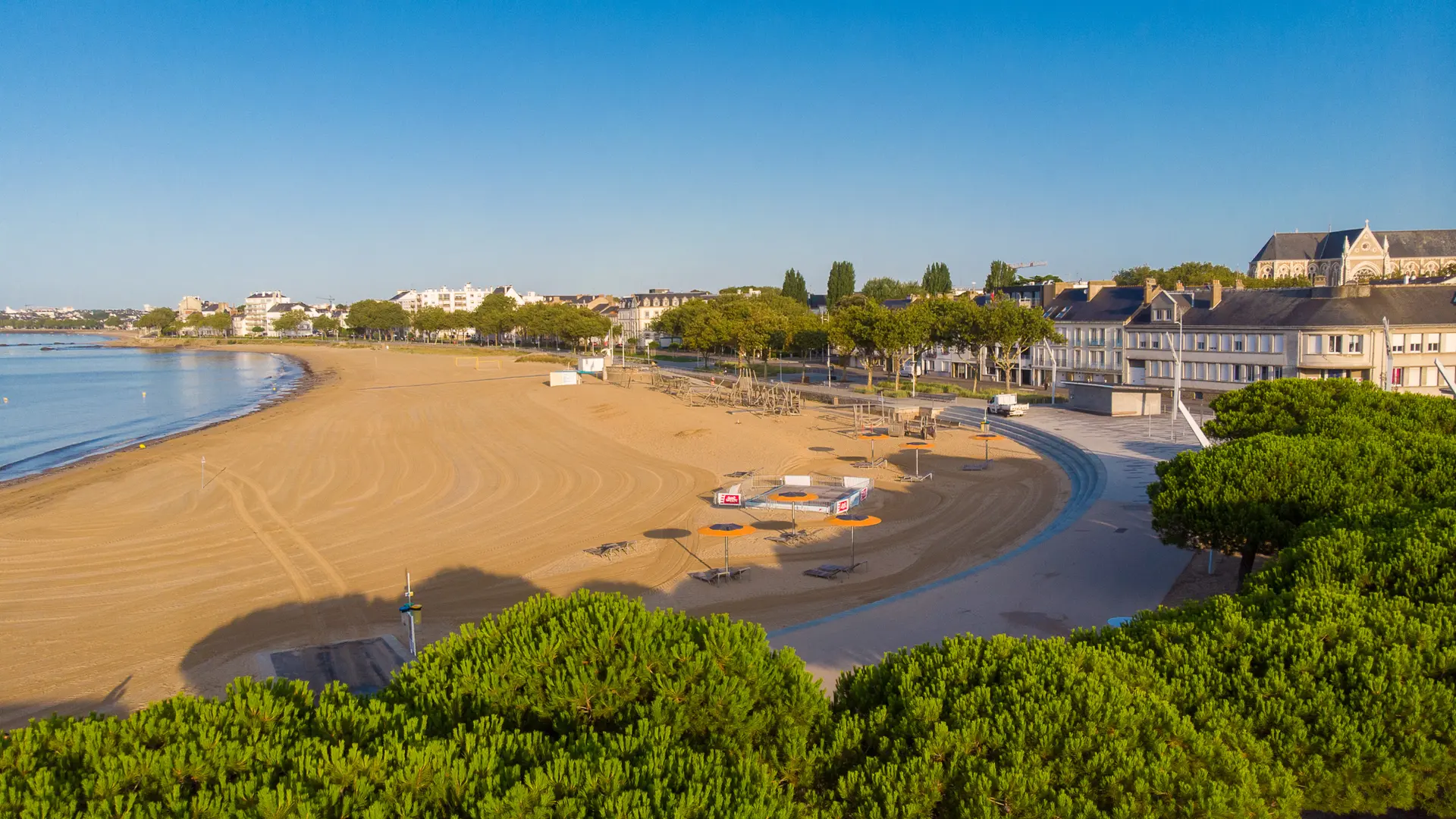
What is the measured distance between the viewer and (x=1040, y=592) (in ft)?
53.8

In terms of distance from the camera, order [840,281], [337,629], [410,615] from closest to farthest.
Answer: [410,615] → [337,629] → [840,281]

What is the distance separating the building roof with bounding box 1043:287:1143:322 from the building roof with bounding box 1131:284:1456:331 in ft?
27.2

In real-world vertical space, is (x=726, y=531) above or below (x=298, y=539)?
above

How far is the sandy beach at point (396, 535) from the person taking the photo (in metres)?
16.1

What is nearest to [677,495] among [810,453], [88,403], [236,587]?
[810,453]

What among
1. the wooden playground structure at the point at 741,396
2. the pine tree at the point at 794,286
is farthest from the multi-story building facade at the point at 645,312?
the wooden playground structure at the point at 741,396

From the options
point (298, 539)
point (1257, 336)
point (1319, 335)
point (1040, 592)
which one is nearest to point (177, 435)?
point (298, 539)

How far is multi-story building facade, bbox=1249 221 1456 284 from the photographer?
85.8 metres

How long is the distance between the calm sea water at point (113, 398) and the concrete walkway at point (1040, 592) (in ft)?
114

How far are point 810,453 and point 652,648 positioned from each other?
2762 centimetres

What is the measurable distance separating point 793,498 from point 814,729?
605 inches

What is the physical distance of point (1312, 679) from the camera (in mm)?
8203

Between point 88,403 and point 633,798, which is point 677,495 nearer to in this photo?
point 633,798

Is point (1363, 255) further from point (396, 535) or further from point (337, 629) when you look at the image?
point (337, 629)
